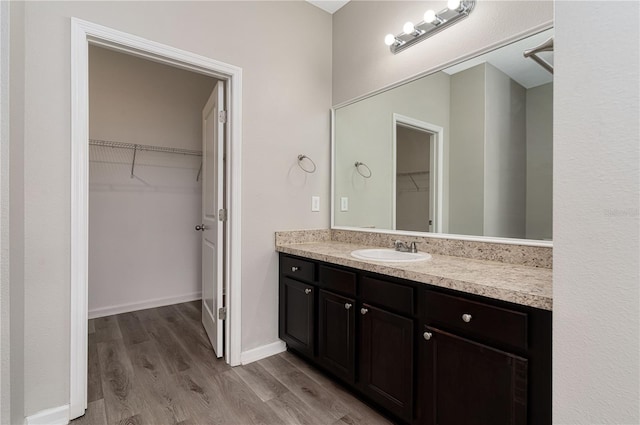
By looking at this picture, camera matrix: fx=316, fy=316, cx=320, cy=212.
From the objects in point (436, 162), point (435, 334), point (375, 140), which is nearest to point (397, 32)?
point (375, 140)

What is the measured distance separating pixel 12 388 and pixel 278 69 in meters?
2.34

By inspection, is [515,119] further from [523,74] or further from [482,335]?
[482,335]

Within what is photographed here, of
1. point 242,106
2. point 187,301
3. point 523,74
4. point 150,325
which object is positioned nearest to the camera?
Answer: point 523,74

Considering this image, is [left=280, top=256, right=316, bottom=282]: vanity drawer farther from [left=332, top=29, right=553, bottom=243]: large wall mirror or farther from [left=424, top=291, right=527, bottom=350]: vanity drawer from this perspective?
[left=424, top=291, right=527, bottom=350]: vanity drawer

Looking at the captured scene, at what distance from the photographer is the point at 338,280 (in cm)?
187

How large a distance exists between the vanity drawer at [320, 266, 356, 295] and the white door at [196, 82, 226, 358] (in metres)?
0.82

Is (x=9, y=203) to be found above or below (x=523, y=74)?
below

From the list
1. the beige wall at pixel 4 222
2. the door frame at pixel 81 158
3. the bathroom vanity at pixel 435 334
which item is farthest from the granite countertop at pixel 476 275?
the beige wall at pixel 4 222

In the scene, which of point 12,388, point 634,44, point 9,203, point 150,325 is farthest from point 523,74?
point 150,325

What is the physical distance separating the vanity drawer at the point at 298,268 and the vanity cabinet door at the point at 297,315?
5 centimetres

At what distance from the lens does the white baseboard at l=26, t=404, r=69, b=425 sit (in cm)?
156

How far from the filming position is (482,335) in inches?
47.4

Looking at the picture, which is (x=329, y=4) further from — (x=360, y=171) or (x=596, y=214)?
(x=596, y=214)

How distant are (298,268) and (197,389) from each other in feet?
3.12
